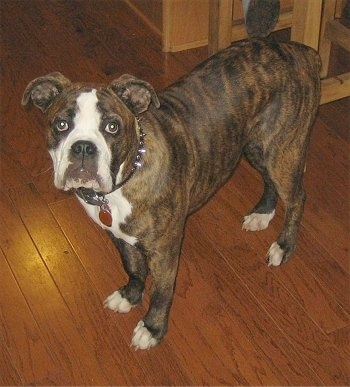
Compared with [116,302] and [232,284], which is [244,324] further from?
[116,302]

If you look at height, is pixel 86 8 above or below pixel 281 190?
below

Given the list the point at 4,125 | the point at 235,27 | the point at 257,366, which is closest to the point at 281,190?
the point at 257,366

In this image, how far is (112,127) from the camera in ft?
7.02

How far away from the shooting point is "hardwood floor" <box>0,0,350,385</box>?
8.64ft

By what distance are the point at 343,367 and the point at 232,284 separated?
601mm

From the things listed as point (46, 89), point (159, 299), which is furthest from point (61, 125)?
point (159, 299)

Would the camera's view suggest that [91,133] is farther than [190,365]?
No

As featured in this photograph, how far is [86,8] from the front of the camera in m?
4.89

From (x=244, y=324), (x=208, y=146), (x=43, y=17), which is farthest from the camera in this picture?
(x=43, y=17)

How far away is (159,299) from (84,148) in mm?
806

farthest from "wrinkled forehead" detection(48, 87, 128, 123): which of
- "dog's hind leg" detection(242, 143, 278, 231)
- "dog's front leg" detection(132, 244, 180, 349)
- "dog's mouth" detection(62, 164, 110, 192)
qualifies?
"dog's hind leg" detection(242, 143, 278, 231)

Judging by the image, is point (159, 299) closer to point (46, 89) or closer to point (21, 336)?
point (21, 336)

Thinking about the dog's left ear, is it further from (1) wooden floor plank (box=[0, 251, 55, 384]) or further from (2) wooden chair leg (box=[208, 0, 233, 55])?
(2) wooden chair leg (box=[208, 0, 233, 55])

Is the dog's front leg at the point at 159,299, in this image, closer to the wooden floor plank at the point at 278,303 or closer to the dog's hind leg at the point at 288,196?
the wooden floor plank at the point at 278,303
